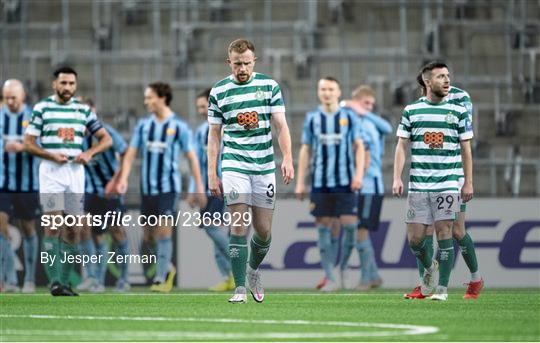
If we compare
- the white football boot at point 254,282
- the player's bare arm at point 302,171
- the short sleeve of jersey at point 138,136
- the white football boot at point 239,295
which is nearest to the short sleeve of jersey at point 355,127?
the player's bare arm at point 302,171

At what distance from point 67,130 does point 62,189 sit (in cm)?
55

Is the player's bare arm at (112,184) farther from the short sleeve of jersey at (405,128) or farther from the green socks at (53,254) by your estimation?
the short sleeve of jersey at (405,128)

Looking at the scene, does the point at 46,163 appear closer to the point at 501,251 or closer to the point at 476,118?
the point at 501,251

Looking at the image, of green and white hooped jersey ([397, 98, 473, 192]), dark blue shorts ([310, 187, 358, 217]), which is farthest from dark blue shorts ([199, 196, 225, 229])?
green and white hooped jersey ([397, 98, 473, 192])

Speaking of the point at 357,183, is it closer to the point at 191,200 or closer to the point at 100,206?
the point at 191,200

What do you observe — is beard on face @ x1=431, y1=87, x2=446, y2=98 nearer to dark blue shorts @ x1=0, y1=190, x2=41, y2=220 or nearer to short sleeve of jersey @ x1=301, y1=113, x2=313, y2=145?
short sleeve of jersey @ x1=301, y1=113, x2=313, y2=145

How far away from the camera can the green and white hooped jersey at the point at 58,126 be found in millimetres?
12219

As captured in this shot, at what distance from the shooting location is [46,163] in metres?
12.3

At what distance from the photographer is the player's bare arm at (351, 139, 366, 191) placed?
14.1m

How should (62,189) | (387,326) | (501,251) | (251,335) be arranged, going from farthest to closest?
(501,251)
(62,189)
(387,326)
(251,335)

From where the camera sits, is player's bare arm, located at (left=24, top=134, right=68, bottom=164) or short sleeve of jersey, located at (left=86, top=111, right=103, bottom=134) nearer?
player's bare arm, located at (left=24, top=134, right=68, bottom=164)

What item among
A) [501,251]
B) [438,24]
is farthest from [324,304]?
[438,24]

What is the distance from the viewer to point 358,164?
14.1 metres

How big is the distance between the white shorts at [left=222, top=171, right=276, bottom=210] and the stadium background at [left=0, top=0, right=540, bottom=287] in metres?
8.11
